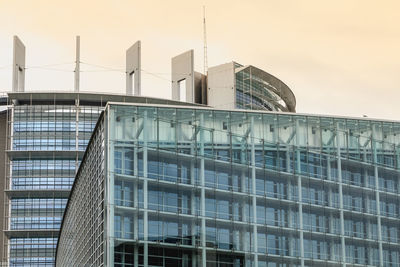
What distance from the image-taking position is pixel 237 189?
63531mm

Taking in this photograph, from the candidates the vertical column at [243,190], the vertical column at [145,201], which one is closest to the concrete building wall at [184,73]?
the vertical column at [243,190]

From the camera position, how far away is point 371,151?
Result: 7044 cm

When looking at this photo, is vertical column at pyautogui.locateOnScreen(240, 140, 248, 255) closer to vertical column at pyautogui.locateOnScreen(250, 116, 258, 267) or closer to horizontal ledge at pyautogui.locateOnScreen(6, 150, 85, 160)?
vertical column at pyautogui.locateOnScreen(250, 116, 258, 267)

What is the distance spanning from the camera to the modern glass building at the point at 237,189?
194 ft

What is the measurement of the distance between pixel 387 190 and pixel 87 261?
2513 cm

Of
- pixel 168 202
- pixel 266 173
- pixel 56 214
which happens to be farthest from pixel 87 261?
pixel 56 214

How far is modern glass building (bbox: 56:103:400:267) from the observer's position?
5900 centimetres

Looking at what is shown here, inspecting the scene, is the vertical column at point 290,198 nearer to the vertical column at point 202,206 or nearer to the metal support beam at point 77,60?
the vertical column at point 202,206

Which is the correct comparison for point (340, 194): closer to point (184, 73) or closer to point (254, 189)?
point (254, 189)

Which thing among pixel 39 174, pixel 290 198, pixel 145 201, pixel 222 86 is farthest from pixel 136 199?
pixel 222 86

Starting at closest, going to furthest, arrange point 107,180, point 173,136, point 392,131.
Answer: point 107,180 < point 173,136 < point 392,131

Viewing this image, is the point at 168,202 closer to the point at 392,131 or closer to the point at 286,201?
the point at 286,201

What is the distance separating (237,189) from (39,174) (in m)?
75.5

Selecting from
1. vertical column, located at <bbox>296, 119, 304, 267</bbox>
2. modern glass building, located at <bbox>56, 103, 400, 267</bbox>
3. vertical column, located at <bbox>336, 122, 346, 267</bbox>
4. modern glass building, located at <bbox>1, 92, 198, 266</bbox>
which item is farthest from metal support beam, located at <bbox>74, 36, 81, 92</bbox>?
vertical column, located at <bbox>296, 119, 304, 267</bbox>
